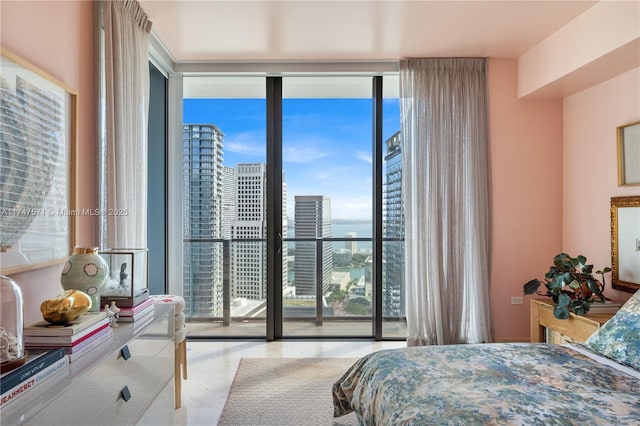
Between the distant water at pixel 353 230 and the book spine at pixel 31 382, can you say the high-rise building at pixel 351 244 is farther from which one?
the book spine at pixel 31 382

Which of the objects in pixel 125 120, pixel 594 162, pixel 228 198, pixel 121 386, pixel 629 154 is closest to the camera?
pixel 121 386

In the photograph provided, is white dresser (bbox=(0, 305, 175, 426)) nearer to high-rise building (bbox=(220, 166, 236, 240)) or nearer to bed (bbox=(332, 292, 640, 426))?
bed (bbox=(332, 292, 640, 426))

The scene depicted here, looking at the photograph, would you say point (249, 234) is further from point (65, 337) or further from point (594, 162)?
point (594, 162)

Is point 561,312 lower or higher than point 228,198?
lower

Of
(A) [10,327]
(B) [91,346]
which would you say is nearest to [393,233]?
(B) [91,346]

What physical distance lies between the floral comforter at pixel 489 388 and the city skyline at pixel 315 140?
6.89 ft

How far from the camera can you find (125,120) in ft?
7.64

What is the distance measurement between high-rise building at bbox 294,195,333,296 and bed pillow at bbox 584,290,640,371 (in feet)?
8.05

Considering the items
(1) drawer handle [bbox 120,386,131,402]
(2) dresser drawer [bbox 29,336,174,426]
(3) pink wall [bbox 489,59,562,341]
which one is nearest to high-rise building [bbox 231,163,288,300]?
(2) dresser drawer [bbox 29,336,174,426]

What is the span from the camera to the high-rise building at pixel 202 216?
378 centimetres

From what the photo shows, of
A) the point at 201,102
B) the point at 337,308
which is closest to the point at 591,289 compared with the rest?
the point at 337,308

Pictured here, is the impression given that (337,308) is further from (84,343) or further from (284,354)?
(84,343)

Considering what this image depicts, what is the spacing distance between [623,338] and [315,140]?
9.85 feet

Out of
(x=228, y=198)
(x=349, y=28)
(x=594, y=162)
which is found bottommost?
(x=228, y=198)
